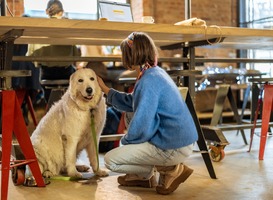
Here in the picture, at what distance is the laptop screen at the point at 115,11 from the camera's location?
354cm

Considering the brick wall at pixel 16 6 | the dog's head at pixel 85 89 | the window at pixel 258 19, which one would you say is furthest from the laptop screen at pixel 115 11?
the window at pixel 258 19

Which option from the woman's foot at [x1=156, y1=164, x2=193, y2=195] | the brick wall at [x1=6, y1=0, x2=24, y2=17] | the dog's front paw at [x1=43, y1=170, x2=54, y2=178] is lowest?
the dog's front paw at [x1=43, y1=170, x2=54, y2=178]

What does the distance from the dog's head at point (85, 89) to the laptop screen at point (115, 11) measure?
2.91 ft

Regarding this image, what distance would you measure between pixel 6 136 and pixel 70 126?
539 millimetres

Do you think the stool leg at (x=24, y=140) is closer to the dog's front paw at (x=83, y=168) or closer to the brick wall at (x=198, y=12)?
the dog's front paw at (x=83, y=168)

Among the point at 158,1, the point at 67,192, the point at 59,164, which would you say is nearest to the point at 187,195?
the point at 67,192

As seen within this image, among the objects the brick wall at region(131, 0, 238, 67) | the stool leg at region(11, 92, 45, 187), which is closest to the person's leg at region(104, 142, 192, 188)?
the stool leg at region(11, 92, 45, 187)

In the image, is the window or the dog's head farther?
the window

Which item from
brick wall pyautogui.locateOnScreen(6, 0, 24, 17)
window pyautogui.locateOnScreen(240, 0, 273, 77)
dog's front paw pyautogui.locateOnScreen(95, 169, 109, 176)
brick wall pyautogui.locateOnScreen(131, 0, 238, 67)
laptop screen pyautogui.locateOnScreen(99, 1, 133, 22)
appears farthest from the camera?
window pyautogui.locateOnScreen(240, 0, 273, 77)

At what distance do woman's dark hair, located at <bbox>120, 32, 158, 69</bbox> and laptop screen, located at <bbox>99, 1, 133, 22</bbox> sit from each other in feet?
3.79

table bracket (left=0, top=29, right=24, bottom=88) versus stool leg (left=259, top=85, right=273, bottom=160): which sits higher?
table bracket (left=0, top=29, right=24, bottom=88)

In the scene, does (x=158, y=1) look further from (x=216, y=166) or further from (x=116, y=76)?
(x=216, y=166)

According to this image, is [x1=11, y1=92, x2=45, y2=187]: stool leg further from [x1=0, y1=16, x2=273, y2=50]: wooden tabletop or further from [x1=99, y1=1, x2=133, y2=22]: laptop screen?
[x1=99, y1=1, x2=133, y2=22]: laptop screen

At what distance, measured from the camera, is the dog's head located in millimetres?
2713
